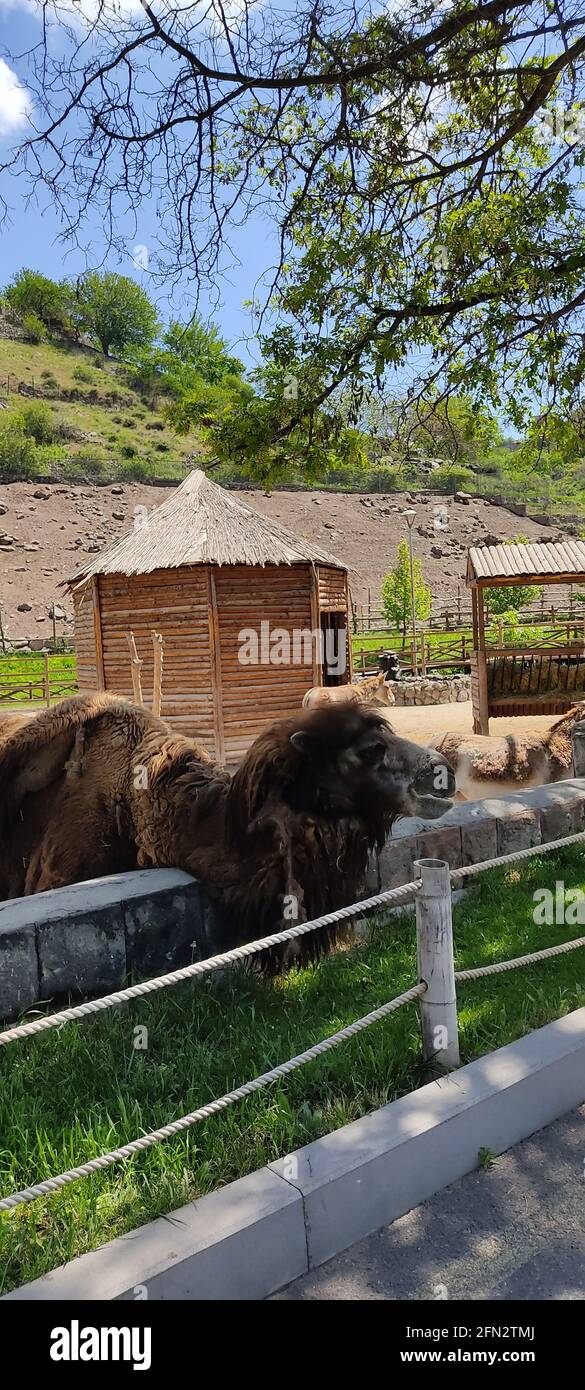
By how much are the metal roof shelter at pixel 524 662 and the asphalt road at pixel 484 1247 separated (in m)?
10.2

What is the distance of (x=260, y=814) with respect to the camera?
11.8 ft

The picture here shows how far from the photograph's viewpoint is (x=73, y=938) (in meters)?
3.28

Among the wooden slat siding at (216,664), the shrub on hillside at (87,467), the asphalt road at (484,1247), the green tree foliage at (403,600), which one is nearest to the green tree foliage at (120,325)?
the shrub on hillside at (87,467)

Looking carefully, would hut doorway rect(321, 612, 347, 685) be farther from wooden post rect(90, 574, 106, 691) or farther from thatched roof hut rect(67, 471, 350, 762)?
wooden post rect(90, 574, 106, 691)

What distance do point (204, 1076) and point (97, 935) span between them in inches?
31.7

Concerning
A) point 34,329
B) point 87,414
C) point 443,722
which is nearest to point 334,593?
point 443,722

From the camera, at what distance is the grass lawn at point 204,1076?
87.2 inches

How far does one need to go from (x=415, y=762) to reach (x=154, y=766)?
51.4 inches

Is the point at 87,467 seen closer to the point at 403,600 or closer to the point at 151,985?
the point at 403,600

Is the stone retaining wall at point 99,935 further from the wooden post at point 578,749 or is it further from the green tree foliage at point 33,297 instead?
the green tree foliage at point 33,297

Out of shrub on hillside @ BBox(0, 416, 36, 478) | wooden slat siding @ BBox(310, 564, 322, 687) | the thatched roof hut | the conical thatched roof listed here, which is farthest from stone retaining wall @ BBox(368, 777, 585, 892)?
shrub on hillside @ BBox(0, 416, 36, 478)

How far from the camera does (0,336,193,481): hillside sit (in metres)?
62.2

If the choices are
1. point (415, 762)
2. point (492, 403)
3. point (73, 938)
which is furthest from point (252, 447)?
point (73, 938)

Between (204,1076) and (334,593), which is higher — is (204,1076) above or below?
below
